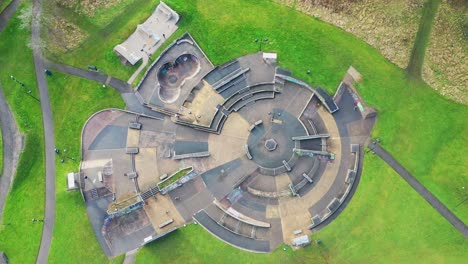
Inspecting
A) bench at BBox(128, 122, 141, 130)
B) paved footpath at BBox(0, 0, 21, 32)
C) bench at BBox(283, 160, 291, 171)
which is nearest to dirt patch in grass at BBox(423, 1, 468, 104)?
bench at BBox(283, 160, 291, 171)

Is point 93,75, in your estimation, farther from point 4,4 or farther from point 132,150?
point 4,4

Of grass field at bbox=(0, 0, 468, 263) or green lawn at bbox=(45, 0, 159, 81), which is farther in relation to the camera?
green lawn at bbox=(45, 0, 159, 81)

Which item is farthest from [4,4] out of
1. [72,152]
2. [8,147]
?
[72,152]

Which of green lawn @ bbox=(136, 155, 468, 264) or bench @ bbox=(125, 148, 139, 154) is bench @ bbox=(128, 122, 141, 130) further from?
green lawn @ bbox=(136, 155, 468, 264)

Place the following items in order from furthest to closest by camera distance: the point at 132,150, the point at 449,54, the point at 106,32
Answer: the point at 106,32 < the point at 449,54 < the point at 132,150

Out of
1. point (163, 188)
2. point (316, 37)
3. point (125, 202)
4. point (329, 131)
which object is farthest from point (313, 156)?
point (125, 202)

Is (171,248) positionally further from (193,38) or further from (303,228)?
(193,38)
